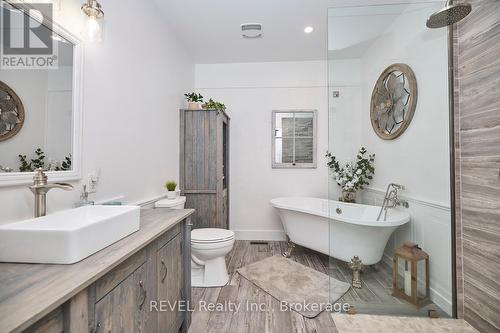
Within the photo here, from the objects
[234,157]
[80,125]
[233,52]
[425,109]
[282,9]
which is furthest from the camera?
[234,157]

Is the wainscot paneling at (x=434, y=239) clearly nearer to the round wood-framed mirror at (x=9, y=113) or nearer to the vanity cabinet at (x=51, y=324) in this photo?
the vanity cabinet at (x=51, y=324)

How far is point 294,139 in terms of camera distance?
11.1 ft

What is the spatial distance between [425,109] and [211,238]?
207 centimetres

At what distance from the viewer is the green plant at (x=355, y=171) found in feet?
6.84

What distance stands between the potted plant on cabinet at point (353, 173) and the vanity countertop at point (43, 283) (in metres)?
1.84

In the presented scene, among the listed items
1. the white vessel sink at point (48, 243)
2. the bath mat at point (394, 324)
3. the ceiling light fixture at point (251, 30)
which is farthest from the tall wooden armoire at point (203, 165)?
the white vessel sink at point (48, 243)

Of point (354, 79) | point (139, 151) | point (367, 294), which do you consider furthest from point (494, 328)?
point (139, 151)

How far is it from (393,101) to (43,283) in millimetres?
2356

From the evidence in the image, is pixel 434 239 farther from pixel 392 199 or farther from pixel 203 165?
pixel 203 165

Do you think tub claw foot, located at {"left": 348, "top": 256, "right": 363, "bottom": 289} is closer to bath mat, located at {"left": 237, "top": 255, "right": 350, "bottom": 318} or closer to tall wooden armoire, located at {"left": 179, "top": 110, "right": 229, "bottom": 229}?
bath mat, located at {"left": 237, "top": 255, "right": 350, "bottom": 318}

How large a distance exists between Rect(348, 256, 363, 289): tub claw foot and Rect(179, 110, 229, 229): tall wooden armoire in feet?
4.81

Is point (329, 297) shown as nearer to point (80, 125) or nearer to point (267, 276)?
point (267, 276)

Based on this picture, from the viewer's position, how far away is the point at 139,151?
1892 millimetres

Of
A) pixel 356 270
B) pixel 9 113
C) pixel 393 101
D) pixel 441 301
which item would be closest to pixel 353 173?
pixel 393 101
